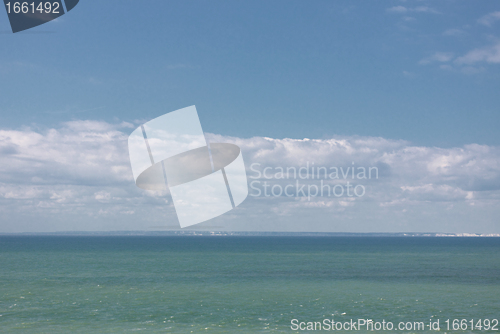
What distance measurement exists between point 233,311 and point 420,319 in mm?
11707

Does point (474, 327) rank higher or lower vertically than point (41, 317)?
lower

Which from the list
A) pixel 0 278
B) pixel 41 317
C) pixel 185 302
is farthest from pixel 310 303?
pixel 0 278

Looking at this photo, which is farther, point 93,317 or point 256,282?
point 256,282

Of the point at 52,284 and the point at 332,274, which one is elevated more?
the point at 52,284

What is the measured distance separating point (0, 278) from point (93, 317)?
80.1 feet

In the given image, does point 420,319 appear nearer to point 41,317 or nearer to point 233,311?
point 233,311

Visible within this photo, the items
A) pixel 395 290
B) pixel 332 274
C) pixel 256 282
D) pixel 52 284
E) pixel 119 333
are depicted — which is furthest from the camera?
pixel 332 274

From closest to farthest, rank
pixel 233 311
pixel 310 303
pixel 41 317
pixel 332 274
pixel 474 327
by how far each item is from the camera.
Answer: pixel 474 327, pixel 41 317, pixel 233 311, pixel 310 303, pixel 332 274

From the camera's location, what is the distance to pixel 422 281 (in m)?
40.3

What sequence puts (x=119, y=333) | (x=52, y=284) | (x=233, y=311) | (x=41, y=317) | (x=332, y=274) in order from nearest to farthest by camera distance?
(x=119, y=333)
(x=41, y=317)
(x=233, y=311)
(x=52, y=284)
(x=332, y=274)

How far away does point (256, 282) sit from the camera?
39.4 m

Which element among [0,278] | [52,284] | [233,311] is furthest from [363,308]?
[0,278]

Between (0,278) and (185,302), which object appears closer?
(185,302)

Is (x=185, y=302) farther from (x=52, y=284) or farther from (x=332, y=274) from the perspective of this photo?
(x=332, y=274)
